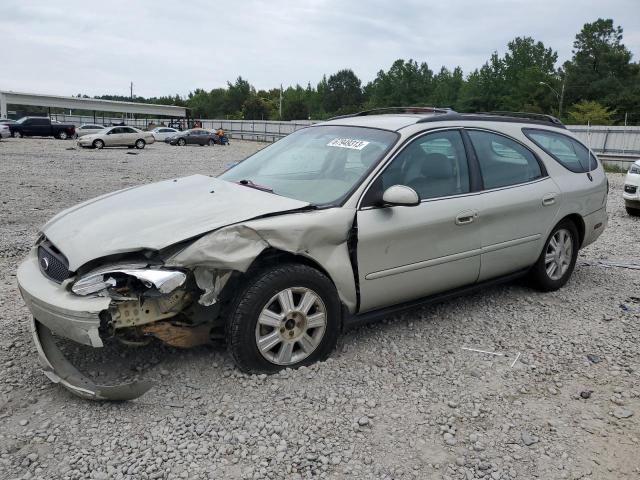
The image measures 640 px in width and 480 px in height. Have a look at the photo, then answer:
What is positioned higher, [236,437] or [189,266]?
[189,266]

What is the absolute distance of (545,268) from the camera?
5.03m

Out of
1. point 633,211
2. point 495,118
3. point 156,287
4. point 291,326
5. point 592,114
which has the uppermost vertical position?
point 592,114

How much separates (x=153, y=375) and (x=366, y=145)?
2.19m

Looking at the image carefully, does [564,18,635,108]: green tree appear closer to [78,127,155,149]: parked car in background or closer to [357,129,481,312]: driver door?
[78,127,155,149]: parked car in background

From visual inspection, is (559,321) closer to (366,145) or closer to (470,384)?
(470,384)

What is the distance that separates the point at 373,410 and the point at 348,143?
6.68ft

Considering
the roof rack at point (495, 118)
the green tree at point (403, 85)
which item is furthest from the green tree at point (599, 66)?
the roof rack at point (495, 118)

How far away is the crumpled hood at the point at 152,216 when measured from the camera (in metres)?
3.10

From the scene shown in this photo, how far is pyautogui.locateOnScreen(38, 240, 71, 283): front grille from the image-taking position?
315 cm

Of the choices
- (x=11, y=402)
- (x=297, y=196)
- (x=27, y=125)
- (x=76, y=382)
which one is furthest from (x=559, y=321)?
(x=27, y=125)

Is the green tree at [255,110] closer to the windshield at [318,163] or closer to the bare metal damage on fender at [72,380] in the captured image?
the windshield at [318,163]

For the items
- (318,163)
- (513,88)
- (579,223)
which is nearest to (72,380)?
(318,163)

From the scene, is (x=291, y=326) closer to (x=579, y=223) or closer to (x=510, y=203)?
(x=510, y=203)

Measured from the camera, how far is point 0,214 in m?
8.45
